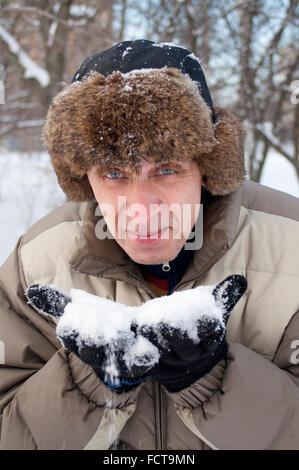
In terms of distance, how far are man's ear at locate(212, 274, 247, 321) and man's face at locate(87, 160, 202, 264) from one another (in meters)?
0.26

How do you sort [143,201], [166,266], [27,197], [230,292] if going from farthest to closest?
[27,197], [166,266], [143,201], [230,292]

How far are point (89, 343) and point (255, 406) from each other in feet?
1.62

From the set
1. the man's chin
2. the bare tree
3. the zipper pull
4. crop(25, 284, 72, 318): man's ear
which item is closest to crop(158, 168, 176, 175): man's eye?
the man's chin

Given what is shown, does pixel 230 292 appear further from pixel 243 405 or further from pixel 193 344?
pixel 243 405

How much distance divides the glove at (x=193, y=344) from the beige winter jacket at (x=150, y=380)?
0.04 metres

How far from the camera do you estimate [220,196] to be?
4.74ft

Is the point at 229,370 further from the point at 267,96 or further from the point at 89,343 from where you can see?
the point at 267,96

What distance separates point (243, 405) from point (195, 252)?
1.72 feet

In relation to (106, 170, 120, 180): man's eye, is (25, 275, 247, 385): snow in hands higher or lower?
lower

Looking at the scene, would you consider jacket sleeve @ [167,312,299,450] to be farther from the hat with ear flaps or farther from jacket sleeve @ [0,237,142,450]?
the hat with ear flaps

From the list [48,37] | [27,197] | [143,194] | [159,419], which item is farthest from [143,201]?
[27,197]

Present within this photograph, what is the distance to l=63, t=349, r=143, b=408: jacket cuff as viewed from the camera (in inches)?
45.7

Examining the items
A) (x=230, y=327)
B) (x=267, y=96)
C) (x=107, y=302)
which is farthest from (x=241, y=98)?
(x=107, y=302)

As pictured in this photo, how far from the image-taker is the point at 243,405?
109 cm
